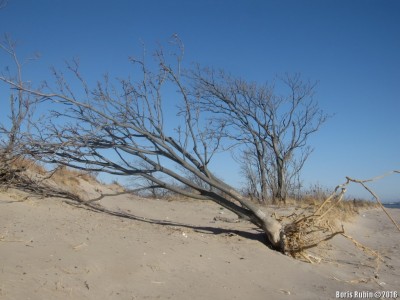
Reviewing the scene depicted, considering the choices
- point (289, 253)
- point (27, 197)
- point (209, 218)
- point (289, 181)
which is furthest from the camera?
point (289, 181)

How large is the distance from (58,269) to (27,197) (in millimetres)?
3433

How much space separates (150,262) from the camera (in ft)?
16.3

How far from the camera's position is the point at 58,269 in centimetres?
423

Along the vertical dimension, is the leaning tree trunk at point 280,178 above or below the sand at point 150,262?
above

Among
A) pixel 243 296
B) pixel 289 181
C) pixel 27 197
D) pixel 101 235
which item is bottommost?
pixel 243 296

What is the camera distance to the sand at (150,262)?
4.07 meters

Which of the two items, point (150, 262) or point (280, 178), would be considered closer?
point (150, 262)

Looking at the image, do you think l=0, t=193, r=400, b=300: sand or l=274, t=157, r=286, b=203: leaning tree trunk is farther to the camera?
l=274, t=157, r=286, b=203: leaning tree trunk

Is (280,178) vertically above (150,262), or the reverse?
(280,178)

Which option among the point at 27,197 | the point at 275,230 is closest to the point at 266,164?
the point at 275,230

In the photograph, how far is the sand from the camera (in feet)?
13.4

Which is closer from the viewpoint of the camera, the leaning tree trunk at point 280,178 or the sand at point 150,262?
the sand at point 150,262

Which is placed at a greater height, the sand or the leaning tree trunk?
the leaning tree trunk

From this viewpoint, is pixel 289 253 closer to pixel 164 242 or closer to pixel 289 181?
pixel 164 242
